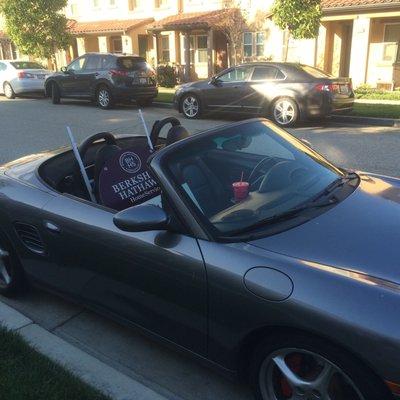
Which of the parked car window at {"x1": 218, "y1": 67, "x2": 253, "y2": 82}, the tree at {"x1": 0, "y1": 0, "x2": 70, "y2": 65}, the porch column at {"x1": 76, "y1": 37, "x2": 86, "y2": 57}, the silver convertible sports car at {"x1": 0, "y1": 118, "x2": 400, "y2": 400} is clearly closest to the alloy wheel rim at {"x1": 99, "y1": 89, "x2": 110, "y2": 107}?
the parked car window at {"x1": 218, "y1": 67, "x2": 253, "y2": 82}

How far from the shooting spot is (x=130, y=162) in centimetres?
350

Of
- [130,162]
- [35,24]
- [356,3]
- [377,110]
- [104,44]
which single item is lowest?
[377,110]

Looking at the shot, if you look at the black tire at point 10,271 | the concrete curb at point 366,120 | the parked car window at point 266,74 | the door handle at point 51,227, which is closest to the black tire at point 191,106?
the parked car window at point 266,74

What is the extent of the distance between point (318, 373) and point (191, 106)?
11422 millimetres

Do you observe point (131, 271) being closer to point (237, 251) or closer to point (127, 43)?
point (237, 251)

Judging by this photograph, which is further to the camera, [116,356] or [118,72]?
[118,72]

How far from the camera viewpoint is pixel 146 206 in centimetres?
258

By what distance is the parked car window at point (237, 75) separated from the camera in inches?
475

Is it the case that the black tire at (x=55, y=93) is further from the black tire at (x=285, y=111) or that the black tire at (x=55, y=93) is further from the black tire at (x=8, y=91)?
the black tire at (x=285, y=111)

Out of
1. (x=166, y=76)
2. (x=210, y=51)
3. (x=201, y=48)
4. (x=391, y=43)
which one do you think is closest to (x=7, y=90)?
(x=166, y=76)

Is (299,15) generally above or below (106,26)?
below

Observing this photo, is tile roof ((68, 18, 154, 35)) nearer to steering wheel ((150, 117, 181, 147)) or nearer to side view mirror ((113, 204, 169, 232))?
steering wheel ((150, 117, 181, 147))

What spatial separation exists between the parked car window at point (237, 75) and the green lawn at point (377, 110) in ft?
9.18

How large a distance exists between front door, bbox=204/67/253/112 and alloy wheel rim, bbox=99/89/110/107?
3.85 meters
